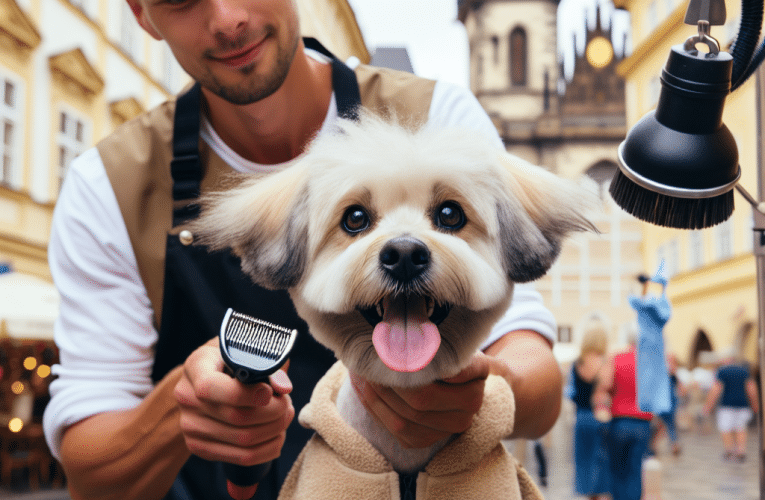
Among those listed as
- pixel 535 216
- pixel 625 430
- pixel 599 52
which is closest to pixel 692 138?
pixel 535 216

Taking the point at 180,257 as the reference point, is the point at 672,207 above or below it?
above

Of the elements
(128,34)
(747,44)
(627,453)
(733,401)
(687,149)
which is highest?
(747,44)

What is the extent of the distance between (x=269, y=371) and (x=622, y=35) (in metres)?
54.9

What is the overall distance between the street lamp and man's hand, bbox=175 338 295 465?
0.80m

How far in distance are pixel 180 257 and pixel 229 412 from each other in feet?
2.36

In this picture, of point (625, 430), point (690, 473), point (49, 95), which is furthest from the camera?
point (49, 95)

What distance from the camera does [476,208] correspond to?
1.53 metres

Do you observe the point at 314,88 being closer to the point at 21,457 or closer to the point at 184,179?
the point at 184,179

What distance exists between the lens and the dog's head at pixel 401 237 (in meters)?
1.39

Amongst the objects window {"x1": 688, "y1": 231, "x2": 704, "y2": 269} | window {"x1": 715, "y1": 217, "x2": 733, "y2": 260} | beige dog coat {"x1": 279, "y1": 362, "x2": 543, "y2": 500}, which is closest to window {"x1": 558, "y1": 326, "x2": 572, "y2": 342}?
window {"x1": 688, "y1": 231, "x2": 704, "y2": 269}

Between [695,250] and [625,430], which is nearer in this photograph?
[625,430]

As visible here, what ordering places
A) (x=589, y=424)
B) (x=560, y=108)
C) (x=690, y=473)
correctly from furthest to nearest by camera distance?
(x=560, y=108) < (x=690, y=473) < (x=589, y=424)

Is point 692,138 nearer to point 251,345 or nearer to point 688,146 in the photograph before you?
point 688,146

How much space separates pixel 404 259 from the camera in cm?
134
